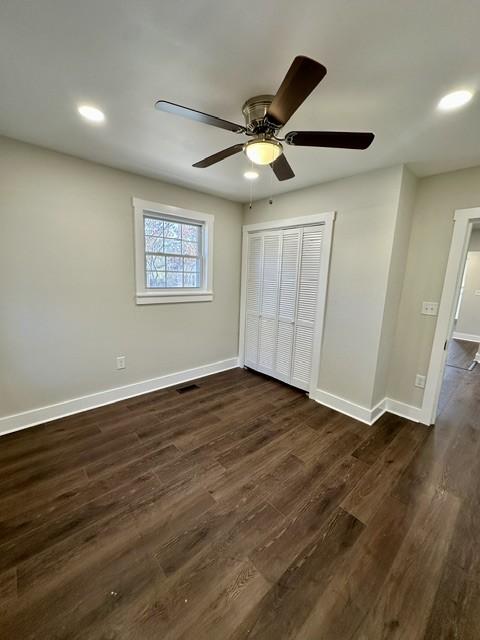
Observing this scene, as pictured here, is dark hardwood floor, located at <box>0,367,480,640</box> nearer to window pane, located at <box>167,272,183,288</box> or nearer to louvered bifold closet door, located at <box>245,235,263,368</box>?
louvered bifold closet door, located at <box>245,235,263,368</box>

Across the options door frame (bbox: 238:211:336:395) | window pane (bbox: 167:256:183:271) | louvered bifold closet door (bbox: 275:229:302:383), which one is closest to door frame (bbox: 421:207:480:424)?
door frame (bbox: 238:211:336:395)

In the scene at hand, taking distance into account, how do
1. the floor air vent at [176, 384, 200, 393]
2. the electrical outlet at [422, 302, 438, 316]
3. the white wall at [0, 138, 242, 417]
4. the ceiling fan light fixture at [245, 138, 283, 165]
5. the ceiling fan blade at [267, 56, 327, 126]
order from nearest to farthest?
the ceiling fan blade at [267, 56, 327, 126] → the ceiling fan light fixture at [245, 138, 283, 165] → the white wall at [0, 138, 242, 417] → the electrical outlet at [422, 302, 438, 316] → the floor air vent at [176, 384, 200, 393]

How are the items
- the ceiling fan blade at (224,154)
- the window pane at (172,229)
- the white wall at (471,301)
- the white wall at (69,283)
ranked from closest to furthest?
the ceiling fan blade at (224,154) → the white wall at (69,283) → the window pane at (172,229) → the white wall at (471,301)

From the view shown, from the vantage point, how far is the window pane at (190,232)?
334cm

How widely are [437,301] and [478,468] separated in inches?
57.1

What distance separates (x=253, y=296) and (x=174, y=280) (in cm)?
118

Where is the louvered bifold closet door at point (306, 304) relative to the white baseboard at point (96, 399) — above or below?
above

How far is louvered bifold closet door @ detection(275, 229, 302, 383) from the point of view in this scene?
3.21 m

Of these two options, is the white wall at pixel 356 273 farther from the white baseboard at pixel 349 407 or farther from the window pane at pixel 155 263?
the window pane at pixel 155 263

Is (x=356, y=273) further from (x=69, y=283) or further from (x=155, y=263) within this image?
(x=69, y=283)

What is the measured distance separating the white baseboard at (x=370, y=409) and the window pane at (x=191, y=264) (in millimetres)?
2279

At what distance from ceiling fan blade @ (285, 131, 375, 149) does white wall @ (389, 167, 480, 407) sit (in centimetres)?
161

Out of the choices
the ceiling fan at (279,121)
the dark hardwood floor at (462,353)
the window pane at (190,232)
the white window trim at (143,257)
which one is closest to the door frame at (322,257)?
the white window trim at (143,257)

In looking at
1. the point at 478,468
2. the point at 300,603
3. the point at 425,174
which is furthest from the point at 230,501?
the point at 425,174
